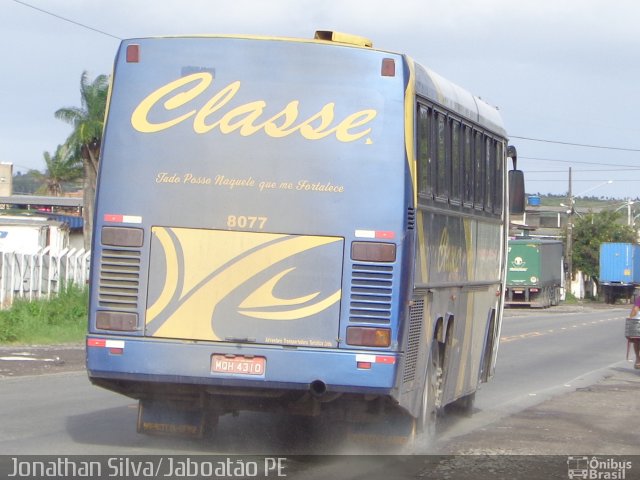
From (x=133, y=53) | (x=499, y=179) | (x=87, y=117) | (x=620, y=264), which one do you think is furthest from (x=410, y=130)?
(x=620, y=264)

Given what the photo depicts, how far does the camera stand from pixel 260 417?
1360 centimetres

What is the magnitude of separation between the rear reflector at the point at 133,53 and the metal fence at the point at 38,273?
65.9 feet

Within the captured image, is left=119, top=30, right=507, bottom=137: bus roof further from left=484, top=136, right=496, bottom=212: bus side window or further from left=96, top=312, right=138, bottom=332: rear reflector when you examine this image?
left=96, top=312, right=138, bottom=332: rear reflector

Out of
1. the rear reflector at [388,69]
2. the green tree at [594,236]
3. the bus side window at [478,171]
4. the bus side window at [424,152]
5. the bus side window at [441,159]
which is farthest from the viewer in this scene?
the green tree at [594,236]

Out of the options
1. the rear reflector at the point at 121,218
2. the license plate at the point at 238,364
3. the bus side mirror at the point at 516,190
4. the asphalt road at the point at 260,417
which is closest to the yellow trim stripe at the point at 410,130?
the license plate at the point at 238,364

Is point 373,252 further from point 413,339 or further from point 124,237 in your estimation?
point 124,237

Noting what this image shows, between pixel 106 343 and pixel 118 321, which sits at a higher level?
pixel 118 321

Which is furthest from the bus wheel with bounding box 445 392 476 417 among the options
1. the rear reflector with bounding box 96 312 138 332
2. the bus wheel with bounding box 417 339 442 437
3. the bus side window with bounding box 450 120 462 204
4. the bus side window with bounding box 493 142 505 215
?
the rear reflector with bounding box 96 312 138 332

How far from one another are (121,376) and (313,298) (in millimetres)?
1657

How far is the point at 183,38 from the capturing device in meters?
10.1

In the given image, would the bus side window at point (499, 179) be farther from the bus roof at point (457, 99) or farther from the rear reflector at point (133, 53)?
the rear reflector at point (133, 53)

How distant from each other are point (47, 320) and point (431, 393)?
56.2 feet

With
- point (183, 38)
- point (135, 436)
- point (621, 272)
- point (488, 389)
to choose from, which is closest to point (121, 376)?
point (135, 436)

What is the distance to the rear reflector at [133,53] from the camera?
400 inches
